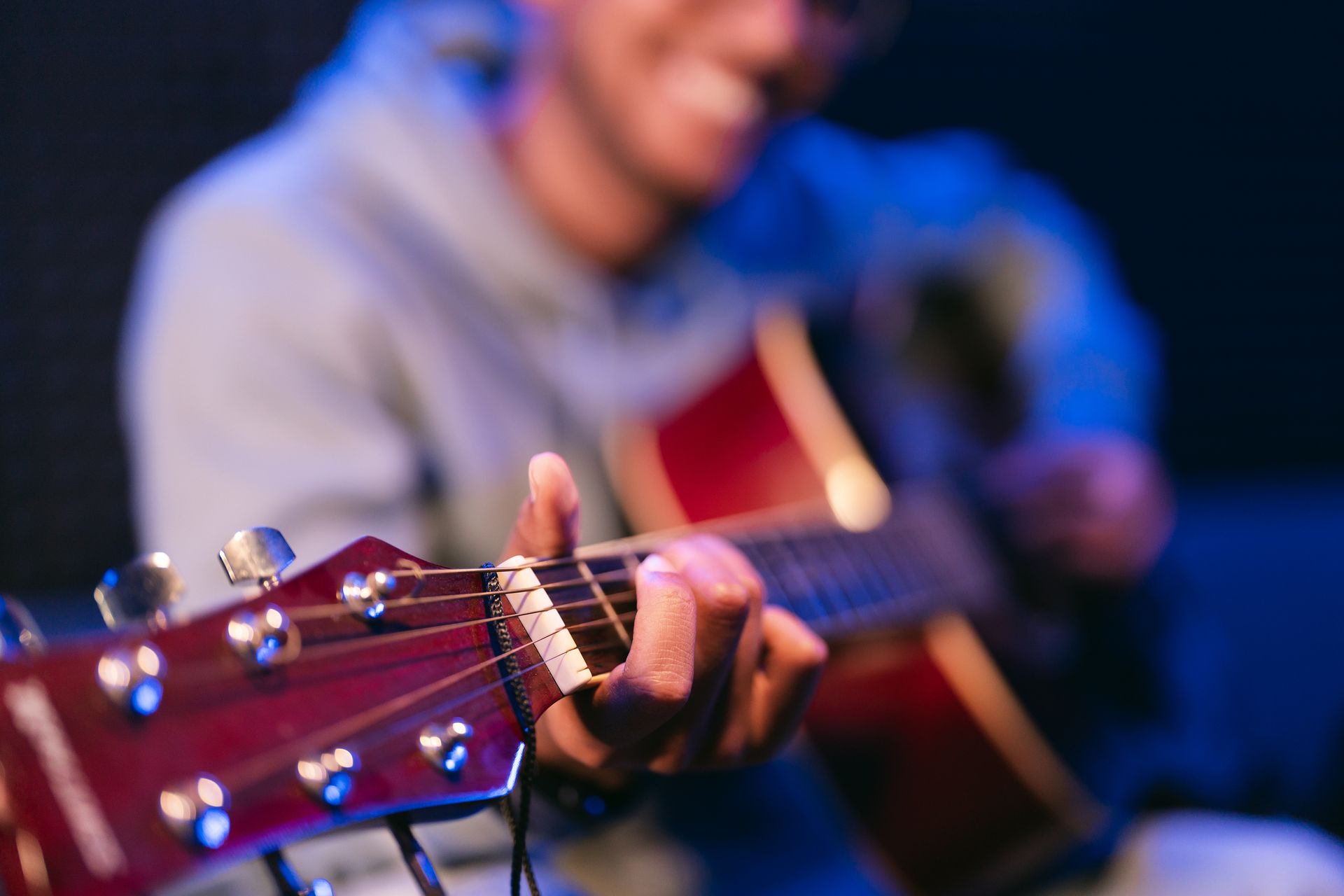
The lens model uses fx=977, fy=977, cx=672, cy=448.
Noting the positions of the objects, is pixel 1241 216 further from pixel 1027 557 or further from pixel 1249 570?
pixel 1027 557

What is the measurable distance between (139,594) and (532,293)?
0.83m

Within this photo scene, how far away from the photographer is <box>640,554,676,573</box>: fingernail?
447 millimetres

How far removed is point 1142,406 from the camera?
1.52 meters

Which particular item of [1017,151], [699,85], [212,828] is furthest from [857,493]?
[1017,151]

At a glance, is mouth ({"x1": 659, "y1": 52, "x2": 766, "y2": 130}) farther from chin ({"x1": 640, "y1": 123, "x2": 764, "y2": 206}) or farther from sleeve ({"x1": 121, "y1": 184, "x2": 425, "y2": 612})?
sleeve ({"x1": 121, "y1": 184, "x2": 425, "y2": 612})

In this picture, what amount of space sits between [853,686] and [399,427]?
0.51 meters

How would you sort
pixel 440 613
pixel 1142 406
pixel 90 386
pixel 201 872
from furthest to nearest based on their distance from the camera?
pixel 1142 406, pixel 90 386, pixel 440 613, pixel 201 872

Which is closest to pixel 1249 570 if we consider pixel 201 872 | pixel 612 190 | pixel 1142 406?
pixel 1142 406

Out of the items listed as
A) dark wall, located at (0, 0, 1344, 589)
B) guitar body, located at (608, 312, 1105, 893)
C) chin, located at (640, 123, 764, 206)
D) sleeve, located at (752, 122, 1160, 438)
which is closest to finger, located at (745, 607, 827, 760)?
guitar body, located at (608, 312, 1105, 893)

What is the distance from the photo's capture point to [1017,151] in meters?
1.83

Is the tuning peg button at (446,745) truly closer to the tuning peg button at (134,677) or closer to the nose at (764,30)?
the tuning peg button at (134,677)

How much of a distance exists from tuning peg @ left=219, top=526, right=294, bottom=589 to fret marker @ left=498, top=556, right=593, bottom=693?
112 millimetres

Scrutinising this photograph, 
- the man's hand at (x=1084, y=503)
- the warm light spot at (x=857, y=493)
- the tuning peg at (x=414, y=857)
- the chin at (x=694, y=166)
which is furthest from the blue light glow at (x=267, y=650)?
the man's hand at (x=1084, y=503)

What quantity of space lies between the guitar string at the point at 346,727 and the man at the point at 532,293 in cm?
14
